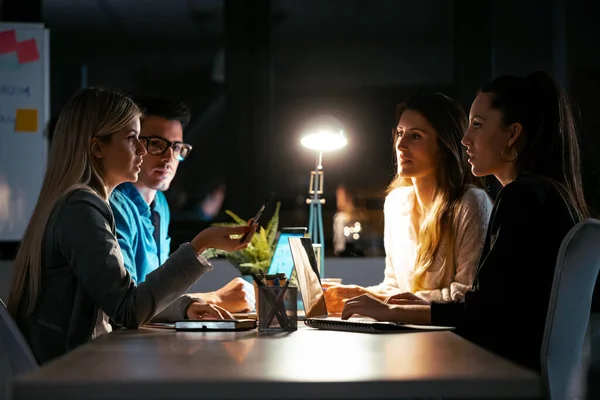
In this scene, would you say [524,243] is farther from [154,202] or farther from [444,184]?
[154,202]

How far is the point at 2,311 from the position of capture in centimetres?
169

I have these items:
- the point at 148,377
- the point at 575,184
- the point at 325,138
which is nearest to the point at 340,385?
the point at 148,377

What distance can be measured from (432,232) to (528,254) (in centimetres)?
86

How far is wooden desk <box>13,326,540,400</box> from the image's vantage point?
39.9 inches

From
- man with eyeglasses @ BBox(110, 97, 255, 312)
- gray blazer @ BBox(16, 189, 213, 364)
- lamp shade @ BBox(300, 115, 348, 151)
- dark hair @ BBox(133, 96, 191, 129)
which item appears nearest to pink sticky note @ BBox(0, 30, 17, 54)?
man with eyeglasses @ BBox(110, 97, 255, 312)

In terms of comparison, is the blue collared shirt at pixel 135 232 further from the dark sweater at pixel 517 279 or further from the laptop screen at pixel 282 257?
the dark sweater at pixel 517 279

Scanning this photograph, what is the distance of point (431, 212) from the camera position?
114 inches

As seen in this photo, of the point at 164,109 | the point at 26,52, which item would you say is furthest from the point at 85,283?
the point at 26,52

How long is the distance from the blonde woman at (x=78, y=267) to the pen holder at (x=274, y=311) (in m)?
0.17

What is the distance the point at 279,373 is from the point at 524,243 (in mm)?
1050

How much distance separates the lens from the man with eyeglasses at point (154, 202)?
269 centimetres

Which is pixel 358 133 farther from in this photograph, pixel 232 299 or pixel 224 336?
pixel 224 336

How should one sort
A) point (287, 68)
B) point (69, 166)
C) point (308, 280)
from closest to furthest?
point (69, 166) < point (308, 280) < point (287, 68)

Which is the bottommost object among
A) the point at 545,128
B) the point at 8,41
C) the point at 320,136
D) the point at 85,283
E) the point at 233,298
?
the point at 233,298
